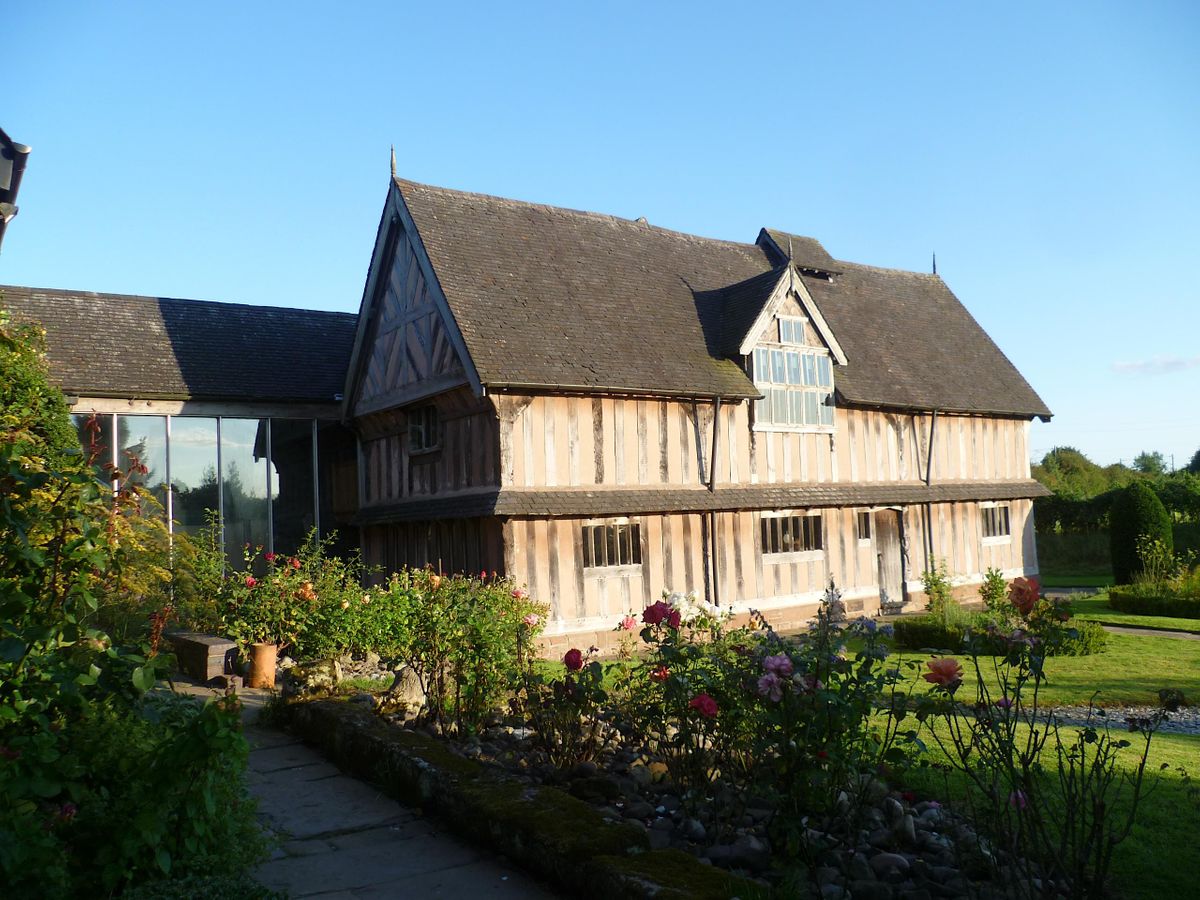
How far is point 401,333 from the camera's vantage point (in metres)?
16.5

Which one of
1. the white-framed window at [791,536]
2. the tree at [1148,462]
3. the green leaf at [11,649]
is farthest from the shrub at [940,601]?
the tree at [1148,462]

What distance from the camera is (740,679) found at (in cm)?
542

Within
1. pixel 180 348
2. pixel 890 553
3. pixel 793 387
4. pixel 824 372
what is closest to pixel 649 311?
pixel 793 387

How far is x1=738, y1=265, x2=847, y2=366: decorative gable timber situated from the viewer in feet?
55.2

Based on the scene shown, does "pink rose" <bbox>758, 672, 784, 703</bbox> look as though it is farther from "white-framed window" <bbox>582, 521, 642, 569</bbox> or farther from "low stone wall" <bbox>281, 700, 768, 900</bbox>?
"white-framed window" <bbox>582, 521, 642, 569</bbox>

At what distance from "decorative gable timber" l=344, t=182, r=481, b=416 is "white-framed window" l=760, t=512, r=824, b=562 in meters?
6.22

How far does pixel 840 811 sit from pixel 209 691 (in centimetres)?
629

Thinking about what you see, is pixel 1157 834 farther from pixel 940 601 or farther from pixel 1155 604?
pixel 1155 604

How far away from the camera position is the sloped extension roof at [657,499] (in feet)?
45.6

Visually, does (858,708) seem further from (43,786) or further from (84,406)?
(84,406)

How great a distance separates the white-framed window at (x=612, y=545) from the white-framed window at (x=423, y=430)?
3.04m

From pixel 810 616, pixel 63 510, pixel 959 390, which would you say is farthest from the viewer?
pixel 959 390

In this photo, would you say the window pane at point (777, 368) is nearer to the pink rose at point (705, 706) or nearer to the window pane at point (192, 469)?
the window pane at point (192, 469)

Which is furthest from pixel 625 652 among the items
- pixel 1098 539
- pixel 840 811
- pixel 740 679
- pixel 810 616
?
pixel 1098 539
